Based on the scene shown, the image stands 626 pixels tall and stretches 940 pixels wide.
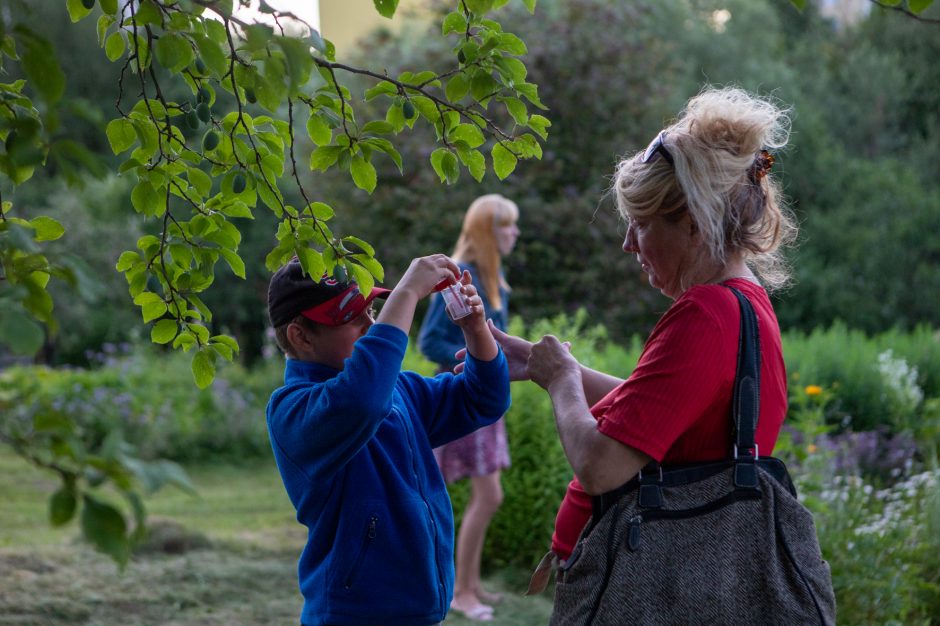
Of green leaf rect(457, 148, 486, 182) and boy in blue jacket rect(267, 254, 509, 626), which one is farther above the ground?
green leaf rect(457, 148, 486, 182)

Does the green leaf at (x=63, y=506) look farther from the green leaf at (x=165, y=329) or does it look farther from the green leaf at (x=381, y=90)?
the green leaf at (x=165, y=329)

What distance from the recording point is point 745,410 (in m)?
2.00

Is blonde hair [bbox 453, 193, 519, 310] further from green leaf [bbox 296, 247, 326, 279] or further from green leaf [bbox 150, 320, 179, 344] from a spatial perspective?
green leaf [bbox 296, 247, 326, 279]


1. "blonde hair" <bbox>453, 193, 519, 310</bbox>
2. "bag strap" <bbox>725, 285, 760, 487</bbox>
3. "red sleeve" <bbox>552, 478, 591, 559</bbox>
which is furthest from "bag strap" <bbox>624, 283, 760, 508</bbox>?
"blonde hair" <bbox>453, 193, 519, 310</bbox>

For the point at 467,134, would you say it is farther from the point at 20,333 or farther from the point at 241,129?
the point at 20,333

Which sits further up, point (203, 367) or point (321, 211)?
point (321, 211)

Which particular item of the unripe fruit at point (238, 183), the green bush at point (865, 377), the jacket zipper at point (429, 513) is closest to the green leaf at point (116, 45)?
the unripe fruit at point (238, 183)

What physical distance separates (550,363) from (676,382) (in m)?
0.38

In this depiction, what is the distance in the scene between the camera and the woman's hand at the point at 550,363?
226cm

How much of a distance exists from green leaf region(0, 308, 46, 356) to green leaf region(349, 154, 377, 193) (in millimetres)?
1020

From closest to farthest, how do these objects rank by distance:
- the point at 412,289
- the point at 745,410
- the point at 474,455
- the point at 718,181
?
the point at 745,410, the point at 718,181, the point at 412,289, the point at 474,455

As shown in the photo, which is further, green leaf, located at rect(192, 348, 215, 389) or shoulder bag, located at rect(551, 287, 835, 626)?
green leaf, located at rect(192, 348, 215, 389)

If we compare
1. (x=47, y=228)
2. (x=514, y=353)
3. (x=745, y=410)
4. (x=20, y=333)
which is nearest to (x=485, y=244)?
(x=514, y=353)

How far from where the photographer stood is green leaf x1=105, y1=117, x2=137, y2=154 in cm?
241
